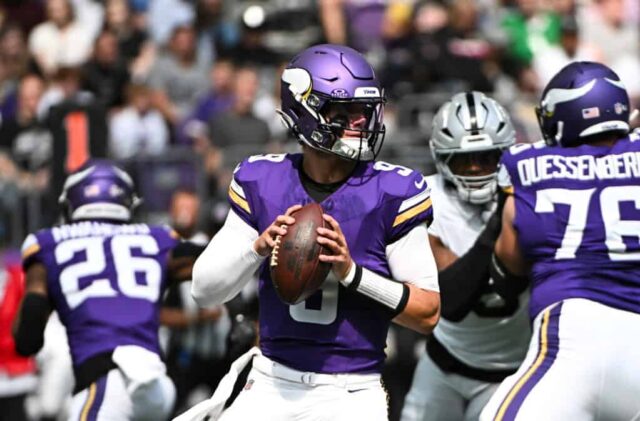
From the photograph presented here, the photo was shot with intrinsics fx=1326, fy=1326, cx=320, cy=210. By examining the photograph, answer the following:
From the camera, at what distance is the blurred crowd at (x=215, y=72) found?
10.3m

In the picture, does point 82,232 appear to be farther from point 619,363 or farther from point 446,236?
point 619,363

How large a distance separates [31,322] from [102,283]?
359 mm

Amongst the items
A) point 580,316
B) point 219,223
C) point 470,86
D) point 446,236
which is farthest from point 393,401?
point 580,316

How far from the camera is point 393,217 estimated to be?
4.41 meters

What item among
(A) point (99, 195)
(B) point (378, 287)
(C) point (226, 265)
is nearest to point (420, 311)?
(B) point (378, 287)

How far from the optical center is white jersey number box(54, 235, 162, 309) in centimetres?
582

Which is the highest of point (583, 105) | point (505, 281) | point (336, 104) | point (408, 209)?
point (336, 104)

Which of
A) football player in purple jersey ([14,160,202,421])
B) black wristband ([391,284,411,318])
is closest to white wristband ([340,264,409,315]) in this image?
black wristband ([391,284,411,318])

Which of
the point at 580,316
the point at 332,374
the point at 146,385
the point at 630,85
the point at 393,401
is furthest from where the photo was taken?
the point at 630,85

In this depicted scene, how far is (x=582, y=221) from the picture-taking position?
191 inches

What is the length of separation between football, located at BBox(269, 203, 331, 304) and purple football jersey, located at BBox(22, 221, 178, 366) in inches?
67.9

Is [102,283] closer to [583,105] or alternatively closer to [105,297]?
[105,297]

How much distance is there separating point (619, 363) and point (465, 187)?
1378 millimetres

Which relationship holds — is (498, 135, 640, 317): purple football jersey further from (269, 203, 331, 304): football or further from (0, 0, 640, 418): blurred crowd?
(0, 0, 640, 418): blurred crowd
